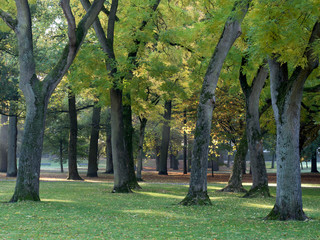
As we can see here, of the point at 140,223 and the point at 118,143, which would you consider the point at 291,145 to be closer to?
the point at 140,223

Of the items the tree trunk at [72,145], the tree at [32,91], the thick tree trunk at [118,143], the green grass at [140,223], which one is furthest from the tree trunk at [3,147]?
the green grass at [140,223]

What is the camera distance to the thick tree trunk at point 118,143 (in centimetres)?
2017

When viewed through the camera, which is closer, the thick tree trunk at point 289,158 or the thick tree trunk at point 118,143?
the thick tree trunk at point 289,158

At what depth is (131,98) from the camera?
75.0 feet

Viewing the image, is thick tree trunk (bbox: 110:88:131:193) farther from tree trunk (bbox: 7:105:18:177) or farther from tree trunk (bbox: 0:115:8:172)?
tree trunk (bbox: 0:115:8:172)

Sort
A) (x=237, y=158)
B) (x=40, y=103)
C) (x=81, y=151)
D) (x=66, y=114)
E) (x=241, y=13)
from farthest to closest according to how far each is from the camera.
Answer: (x=81, y=151) < (x=66, y=114) < (x=237, y=158) < (x=40, y=103) < (x=241, y=13)

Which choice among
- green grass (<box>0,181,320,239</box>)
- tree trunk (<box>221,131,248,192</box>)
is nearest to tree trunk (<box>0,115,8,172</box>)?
tree trunk (<box>221,131,248,192</box>)

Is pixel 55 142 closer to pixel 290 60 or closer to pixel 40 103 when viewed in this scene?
pixel 40 103

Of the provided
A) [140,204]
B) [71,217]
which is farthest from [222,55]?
[71,217]

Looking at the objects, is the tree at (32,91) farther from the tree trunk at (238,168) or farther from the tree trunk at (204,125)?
the tree trunk at (238,168)

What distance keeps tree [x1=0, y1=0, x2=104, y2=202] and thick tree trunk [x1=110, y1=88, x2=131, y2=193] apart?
5307 mm

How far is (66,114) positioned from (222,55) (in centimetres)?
2938

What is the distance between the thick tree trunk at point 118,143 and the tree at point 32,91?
5307 millimetres

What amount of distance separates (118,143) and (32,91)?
659cm
